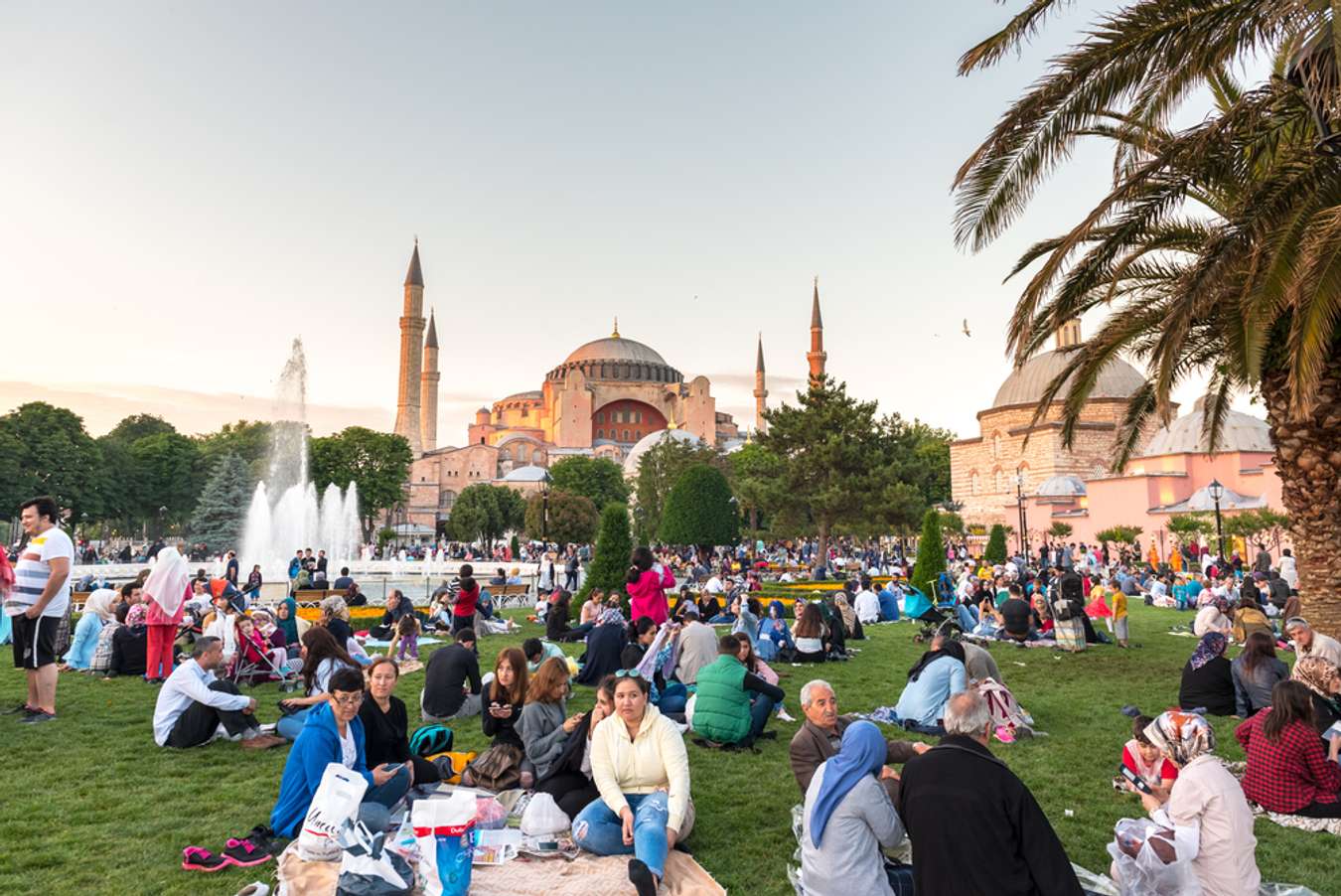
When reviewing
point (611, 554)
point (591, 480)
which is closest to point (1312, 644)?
point (611, 554)

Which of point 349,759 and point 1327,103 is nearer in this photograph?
point 349,759

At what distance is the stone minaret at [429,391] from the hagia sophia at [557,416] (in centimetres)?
8

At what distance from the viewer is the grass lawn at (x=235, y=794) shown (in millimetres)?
3861

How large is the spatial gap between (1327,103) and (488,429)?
8113cm

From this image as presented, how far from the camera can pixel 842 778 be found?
3.36 m

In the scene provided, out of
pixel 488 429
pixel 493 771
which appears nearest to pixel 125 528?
pixel 488 429

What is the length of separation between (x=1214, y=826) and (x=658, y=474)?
134 ft

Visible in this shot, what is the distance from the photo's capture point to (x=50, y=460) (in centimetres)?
3828

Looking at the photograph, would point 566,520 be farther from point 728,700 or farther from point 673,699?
point 728,700

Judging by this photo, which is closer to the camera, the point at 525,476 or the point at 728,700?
the point at 728,700

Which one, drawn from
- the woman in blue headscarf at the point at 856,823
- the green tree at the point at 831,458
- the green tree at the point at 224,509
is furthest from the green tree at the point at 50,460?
the woman in blue headscarf at the point at 856,823

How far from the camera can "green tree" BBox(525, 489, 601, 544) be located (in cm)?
4425

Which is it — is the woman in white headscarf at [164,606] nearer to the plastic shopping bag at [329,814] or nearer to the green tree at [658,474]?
the plastic shopping bag at [329,814]

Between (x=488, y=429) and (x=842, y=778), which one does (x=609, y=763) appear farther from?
(x=488, y=429)
